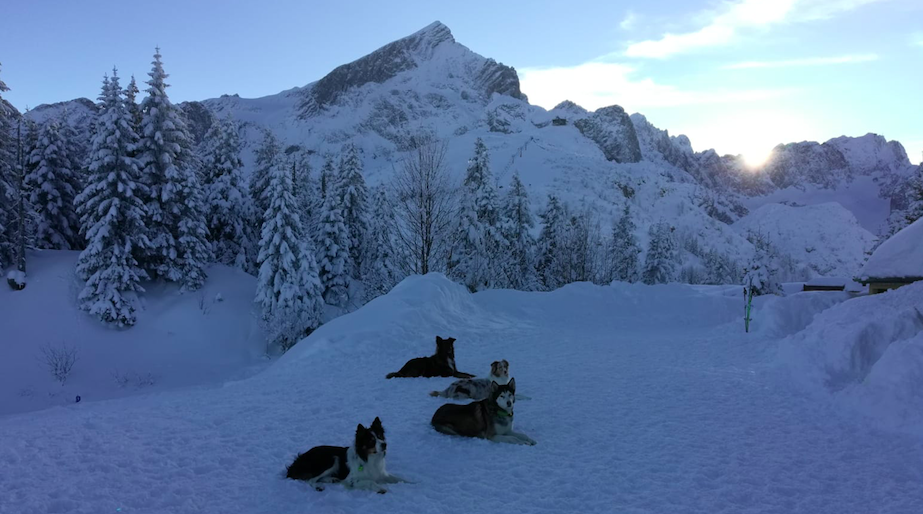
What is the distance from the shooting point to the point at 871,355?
942cm

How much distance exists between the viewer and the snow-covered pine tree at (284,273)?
111ft

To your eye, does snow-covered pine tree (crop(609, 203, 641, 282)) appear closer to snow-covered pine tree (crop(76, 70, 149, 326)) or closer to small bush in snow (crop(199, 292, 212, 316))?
small bush in snow (crop(199, 292, 212, 316))

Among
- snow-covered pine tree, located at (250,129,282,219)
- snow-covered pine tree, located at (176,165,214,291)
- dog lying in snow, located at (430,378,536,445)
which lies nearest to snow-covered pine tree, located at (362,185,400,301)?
snow-covered pine tree, located at (250,129,282,219)

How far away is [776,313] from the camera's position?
1644 centimetres

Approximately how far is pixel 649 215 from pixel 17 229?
15444cm

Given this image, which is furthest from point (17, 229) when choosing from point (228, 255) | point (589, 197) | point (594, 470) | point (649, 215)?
point (649, 215)

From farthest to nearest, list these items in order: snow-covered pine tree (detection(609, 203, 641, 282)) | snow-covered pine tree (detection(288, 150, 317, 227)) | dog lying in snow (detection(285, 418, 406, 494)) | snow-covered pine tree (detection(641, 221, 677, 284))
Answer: snow-covered pine tree (detection(641, 221, 677, 284)), snow-covered pine tree (detection(609, 203, 641, 282)), snow-covered pine tree (detection(288, 150, 317, 227)), dog lying in snow (detection(285, 418, 406, 494))

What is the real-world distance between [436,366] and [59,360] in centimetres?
2890

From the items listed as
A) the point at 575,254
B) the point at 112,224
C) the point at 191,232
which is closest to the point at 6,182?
the point at 112,224

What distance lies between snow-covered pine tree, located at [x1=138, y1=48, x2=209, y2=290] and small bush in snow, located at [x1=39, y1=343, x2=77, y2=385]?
297 inches

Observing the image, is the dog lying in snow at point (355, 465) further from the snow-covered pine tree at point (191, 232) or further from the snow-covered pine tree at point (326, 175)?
the snow-covered pine tree at point (326, 175)

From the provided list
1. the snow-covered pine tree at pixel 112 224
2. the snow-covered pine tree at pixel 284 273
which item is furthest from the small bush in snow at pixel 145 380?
the snow-covered pine tree at pixel 284 273

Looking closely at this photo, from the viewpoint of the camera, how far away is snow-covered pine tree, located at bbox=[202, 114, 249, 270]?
39750 mm

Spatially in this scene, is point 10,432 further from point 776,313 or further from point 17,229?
point 17,229
